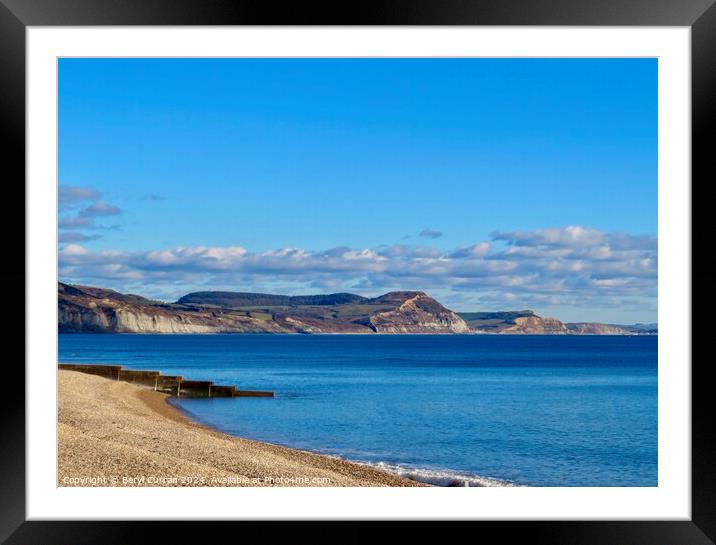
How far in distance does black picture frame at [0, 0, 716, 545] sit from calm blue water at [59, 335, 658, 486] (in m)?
7.50

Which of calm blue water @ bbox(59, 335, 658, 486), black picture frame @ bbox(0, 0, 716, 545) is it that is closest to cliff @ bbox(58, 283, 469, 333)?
calm blue water @ bbox(59, 335, 658, 486)

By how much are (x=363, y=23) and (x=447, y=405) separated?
1894cm

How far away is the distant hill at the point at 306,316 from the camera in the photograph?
52.2m

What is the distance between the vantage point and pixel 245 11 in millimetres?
2459

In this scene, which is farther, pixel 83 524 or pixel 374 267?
pixel 374 267

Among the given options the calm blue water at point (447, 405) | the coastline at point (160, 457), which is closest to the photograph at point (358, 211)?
the calm blue water at point (447, 405)

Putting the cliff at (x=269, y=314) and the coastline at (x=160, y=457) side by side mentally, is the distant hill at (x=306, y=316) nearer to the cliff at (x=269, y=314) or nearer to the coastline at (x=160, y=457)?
the cliff at (x=269, y=314)

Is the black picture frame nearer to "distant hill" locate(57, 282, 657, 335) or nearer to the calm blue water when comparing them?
the calm blue water

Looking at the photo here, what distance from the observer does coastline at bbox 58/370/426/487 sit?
17.3ft

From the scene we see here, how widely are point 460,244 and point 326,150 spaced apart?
1209 centimetres

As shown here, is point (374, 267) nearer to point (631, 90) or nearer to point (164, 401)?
point (631, 90)

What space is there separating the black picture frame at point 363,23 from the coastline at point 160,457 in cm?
55

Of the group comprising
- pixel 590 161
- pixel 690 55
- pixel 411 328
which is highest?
pixel 590 161

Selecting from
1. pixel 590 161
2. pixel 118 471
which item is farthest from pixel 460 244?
pixel 118 471
